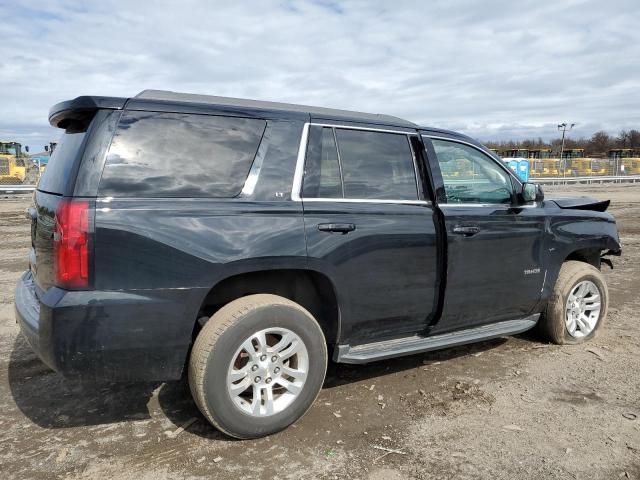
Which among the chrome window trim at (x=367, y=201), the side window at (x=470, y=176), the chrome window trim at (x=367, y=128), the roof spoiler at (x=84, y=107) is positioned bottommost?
the chrome window trim at (x=367, y=201)

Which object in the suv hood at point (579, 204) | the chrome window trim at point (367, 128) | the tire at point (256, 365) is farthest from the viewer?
the suv hood at point (579, 204)

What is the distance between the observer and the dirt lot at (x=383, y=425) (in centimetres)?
284

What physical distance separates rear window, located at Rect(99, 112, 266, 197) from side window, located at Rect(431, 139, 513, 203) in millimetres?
1518

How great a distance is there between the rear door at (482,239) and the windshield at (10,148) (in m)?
39.0

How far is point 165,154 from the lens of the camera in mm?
2930

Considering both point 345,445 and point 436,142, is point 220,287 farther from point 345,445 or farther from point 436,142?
point 436,142

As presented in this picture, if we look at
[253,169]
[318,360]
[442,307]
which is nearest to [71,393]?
[318,360]

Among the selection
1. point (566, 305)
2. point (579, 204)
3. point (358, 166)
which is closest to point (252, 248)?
point (358, 166)

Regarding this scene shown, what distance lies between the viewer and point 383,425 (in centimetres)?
331

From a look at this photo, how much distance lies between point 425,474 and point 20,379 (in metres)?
3.08

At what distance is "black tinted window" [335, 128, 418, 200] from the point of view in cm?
352

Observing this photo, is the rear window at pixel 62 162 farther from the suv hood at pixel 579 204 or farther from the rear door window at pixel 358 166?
the suv hood at pixel 579 204

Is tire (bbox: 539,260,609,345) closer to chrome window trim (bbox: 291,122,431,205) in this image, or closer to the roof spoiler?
chrome window trim (bbox: 291,122,431,205)

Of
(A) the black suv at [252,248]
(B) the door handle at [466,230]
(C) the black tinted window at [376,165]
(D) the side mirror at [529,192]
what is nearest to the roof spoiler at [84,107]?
(A) the black suv at [252,248]
